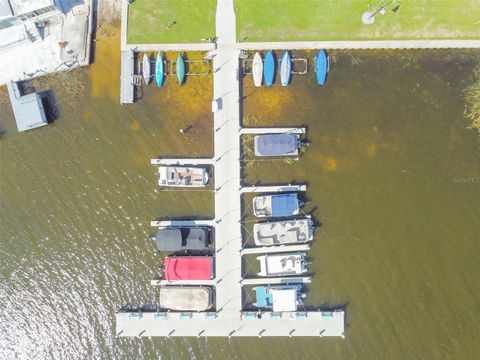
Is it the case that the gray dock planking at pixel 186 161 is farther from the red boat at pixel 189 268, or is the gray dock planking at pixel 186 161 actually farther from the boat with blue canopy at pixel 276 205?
the red boat at pixel 189 268

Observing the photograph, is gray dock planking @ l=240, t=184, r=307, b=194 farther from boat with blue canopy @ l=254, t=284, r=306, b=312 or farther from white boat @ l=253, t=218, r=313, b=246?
boat with blue canopy @ l=254, t=284, r=306, b=312

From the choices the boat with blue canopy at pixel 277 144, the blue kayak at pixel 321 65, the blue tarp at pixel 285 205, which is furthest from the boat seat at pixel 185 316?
the blue kayak at pixel 321 65

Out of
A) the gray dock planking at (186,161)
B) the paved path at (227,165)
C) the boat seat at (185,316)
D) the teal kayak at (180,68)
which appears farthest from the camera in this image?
the teal kayak at (180,68)

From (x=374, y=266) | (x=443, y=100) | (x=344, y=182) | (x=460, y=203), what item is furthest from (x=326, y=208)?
(x=443, y=100)

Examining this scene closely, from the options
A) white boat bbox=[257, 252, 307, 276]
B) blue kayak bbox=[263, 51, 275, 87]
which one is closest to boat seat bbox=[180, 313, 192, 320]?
white boat bbox=[257, 252, 307, 276]

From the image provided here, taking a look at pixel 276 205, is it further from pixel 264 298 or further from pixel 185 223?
pixel 185 223

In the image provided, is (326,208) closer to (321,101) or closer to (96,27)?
(321,101)
